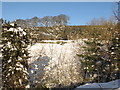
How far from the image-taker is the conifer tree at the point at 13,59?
3.16 metres

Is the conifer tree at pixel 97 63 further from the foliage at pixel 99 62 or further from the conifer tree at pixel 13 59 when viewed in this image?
the conifer tree at pixel 13 59

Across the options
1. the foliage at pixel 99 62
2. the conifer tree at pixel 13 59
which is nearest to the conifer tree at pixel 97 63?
the foliage at pixel 99 62

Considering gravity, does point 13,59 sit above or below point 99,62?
above

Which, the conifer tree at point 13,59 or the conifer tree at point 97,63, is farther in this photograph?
the conifer tree at point 97,63

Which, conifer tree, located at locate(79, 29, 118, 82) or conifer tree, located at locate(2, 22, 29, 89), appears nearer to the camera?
conifer tree, located at locate(2, 22, 29, 89)

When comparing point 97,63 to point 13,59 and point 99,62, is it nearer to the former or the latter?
point 99,62

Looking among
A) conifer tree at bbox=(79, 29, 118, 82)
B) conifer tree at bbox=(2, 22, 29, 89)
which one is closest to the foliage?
conifer tree at bbox=(79, 29, 118, 82)

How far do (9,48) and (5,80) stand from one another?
635 mm

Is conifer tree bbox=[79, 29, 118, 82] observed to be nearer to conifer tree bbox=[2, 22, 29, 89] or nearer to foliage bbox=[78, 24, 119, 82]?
foliage bbox=[78, 24, 119, 82]

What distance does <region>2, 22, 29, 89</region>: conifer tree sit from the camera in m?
3.16

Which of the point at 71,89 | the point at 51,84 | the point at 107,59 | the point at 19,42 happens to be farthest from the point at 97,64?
the point at 19,42

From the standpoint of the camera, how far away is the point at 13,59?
10.4 feet

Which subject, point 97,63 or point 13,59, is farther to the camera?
point 97,63

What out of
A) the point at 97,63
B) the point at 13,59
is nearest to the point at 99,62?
the point at 97,63
